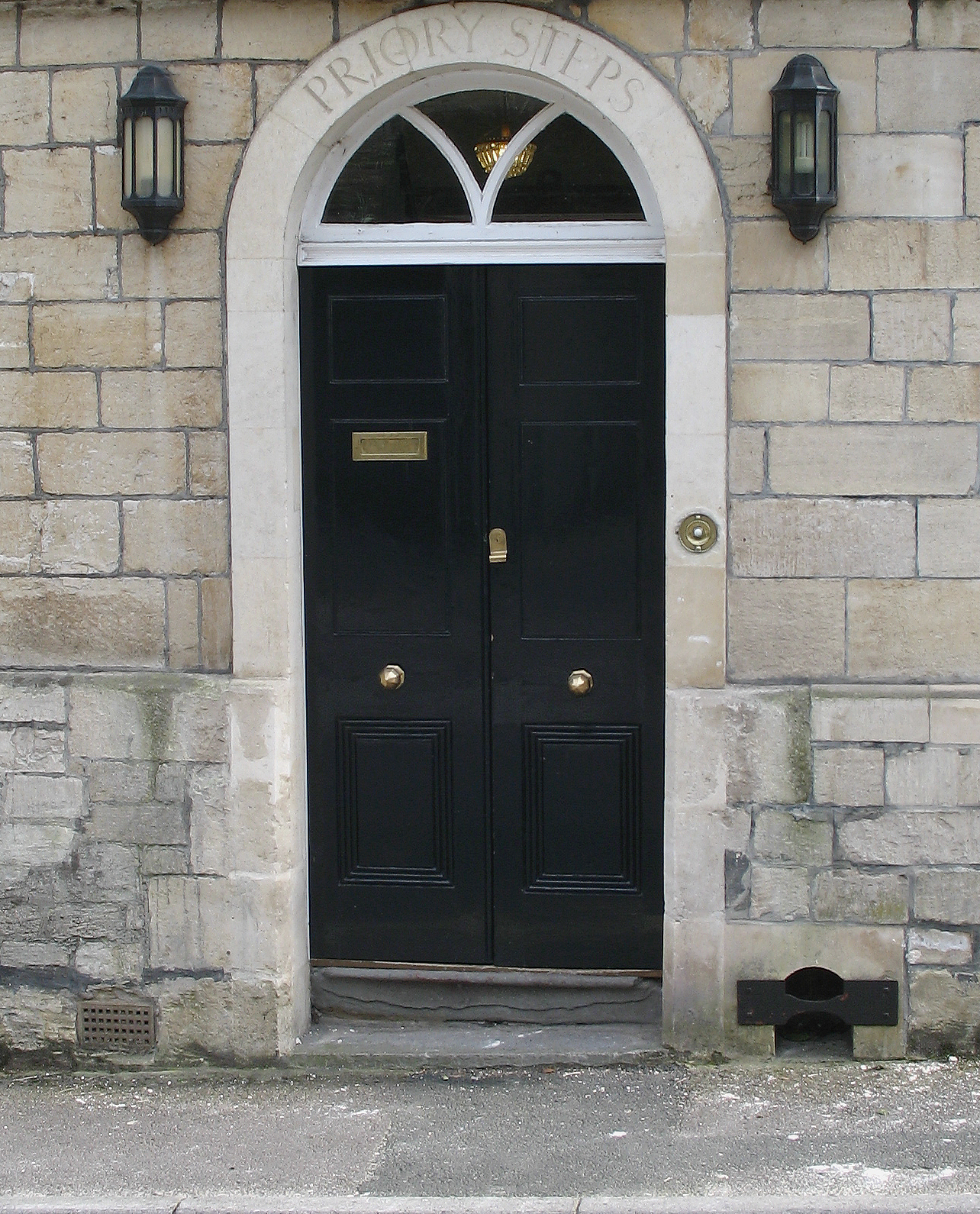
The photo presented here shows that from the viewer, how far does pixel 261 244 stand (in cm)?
451

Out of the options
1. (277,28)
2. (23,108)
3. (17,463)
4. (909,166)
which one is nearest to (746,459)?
(909,166)

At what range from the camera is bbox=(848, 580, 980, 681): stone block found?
4.49m

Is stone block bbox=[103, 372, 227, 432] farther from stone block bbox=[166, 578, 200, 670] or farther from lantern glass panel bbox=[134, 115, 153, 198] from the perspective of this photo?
lantern glass panel bbox=[134, 115, 153, 198]

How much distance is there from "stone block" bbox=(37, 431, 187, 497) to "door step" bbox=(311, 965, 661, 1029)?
1.93m

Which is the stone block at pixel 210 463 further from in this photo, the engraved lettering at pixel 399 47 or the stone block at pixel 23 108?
the engraved lettering at pixel 399 47

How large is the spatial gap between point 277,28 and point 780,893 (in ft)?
11.3

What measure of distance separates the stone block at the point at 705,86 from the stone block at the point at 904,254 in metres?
0.55

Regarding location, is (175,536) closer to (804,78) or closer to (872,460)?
(872,460)

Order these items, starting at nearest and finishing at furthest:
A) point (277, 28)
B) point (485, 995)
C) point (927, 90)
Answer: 1. point (927, 90)
2. point (277, 28)
3. point (485, 995)

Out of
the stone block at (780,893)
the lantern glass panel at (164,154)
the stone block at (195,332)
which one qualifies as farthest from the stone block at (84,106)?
the stone block at (780,893)

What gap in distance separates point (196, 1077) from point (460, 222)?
3.18m

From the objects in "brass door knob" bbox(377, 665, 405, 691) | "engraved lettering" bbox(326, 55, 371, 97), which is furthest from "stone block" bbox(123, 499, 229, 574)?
"engraved lettering" bbox(326, 55, 371, 97)

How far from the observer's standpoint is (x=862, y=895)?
454 centimetres

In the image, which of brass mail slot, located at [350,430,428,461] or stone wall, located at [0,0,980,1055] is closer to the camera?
stone wall, located at [0,0,980,1055]
